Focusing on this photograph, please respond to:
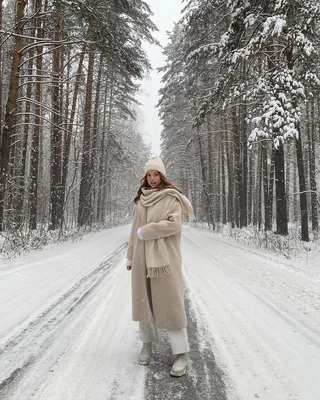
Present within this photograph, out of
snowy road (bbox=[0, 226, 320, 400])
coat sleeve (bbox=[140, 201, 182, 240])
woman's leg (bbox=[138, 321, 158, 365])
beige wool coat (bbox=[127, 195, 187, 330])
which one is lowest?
snowy road (bbox=[0, 226, 320, 400])

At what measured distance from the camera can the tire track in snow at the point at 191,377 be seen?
8.03 feet

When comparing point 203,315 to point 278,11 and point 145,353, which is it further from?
point 278,11

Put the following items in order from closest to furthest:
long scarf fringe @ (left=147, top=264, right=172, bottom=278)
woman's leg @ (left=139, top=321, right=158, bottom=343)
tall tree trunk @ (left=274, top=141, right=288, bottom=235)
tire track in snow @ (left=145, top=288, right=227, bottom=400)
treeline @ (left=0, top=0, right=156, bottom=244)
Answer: tire track in snow @ (left=145, top=288, right=227, bottom=400)
long scarf fringe @ (left=147, top=264, right=172, bottom=278)
woman's leg @ (left=139, top=321, right=158, bottom=343)
treeline @ (left=0, top=0, right=156, bottom=244)
tall tree trunk @ (left=274, top=141, right=288, bottom=235)

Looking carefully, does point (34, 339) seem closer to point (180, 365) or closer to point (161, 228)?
point (180, 365)

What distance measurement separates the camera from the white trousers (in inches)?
114

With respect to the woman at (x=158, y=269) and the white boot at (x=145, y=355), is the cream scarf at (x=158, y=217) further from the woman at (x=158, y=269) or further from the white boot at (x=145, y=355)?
the white boot at (x=145, y=355)

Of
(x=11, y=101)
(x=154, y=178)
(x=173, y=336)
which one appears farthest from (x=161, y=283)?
(x=11, y=101)

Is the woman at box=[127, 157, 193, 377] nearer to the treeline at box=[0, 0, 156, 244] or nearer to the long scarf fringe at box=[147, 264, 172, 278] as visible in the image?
the long scarf fringe at box=[147, 264, 172, 278]

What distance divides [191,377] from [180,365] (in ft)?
0.44

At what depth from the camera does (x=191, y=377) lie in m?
2.71

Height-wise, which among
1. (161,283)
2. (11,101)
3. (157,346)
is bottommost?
(157,346)

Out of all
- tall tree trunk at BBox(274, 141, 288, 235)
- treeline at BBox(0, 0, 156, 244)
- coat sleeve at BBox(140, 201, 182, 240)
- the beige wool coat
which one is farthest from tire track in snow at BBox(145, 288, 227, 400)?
tall tree trunk at BBox(274, 141, 288, 235)

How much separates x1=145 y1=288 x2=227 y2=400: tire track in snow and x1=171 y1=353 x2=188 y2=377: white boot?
0.13ft

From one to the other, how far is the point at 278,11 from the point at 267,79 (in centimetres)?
216
